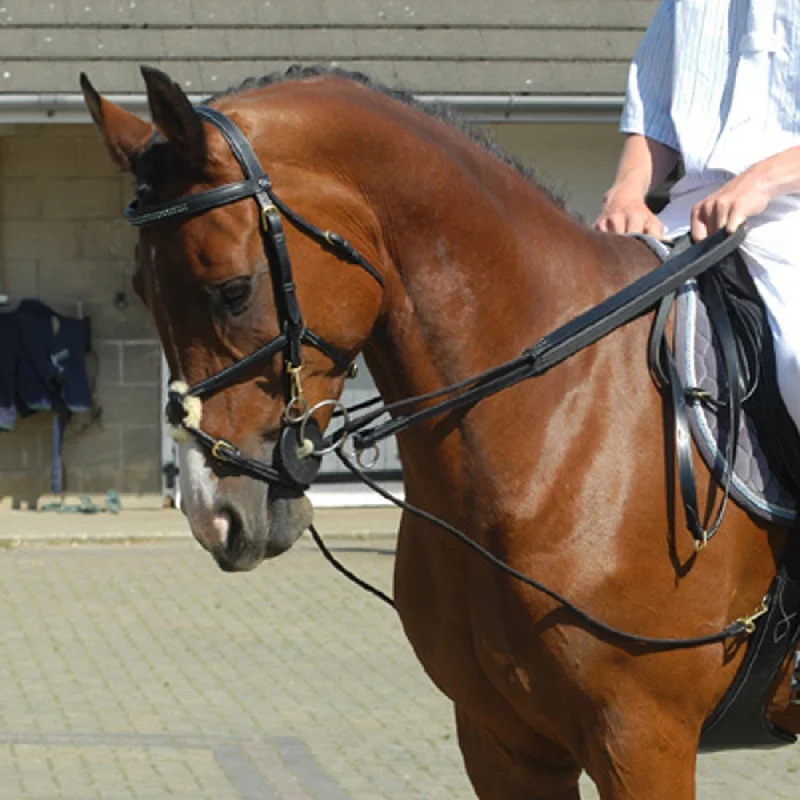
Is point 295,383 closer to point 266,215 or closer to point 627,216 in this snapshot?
point 266,215

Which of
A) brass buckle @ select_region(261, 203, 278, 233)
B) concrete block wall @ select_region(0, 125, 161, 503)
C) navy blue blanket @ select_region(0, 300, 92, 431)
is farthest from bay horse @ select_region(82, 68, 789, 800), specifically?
concrete block wall @ select_region(0, 125, 161, 503)

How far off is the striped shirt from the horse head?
101cm

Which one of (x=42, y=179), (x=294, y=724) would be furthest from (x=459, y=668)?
(x=42, y=179)

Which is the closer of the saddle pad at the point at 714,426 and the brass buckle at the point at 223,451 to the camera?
the brass buckle at the point at 223,451

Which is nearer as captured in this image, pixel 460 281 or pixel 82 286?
pixel 460 281

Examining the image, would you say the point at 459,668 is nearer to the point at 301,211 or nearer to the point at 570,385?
the point at 570,385

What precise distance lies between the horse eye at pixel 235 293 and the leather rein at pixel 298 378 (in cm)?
6

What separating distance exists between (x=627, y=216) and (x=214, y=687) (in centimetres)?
452

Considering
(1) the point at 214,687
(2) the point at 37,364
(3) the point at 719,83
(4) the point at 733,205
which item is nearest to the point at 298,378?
(4) the point at 733,205

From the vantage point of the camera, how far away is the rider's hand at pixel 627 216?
3.77m

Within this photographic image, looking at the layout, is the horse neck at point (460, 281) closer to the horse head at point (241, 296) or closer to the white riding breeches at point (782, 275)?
the horse head at point (241, 296)

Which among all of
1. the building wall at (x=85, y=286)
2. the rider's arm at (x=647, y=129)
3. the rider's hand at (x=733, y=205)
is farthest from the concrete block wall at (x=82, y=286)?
the rider's hand at (x=733, y=205)

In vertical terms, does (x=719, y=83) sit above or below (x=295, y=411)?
above

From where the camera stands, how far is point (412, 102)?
11.1 feet
